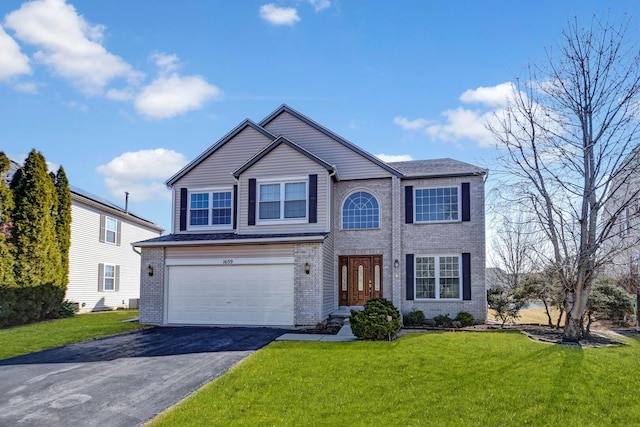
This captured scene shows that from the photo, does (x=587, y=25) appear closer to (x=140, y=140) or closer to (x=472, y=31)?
(x=472, y=31)

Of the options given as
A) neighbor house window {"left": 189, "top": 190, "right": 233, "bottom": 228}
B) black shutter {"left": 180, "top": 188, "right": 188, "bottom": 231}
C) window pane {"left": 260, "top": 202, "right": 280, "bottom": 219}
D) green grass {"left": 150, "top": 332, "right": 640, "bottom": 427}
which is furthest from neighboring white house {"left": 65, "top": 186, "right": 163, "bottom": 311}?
green grass {"left": 150, "top": 332, "right": 640, "bottom": 427}

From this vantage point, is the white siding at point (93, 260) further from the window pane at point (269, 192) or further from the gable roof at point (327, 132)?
the gable roof at point (327, 132)

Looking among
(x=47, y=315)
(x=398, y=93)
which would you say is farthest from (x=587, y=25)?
(x=47, y=315)

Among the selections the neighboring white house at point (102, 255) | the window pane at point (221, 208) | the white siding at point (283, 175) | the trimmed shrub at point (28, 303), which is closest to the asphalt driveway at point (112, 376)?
the white siding at point (283, 175)

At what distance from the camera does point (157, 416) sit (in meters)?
6.83

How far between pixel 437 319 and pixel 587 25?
10049 mm

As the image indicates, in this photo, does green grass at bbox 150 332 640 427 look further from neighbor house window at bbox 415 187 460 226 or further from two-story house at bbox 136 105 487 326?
neighbor house window at bbox 415 187 460 226

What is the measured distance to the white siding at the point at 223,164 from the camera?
18453 mm

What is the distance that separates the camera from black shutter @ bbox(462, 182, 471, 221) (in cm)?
1692

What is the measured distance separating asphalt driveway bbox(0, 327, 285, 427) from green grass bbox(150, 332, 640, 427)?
63 centimetres

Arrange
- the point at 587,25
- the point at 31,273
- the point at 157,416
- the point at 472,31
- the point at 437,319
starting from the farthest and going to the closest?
the point at 31,273, the point at 437,319, the point at 472,31, the point at 587,25, the point at 157,416

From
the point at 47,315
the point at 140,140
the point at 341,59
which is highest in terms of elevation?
the point at 341,59

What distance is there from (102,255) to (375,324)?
18.0m

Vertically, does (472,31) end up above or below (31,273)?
above
